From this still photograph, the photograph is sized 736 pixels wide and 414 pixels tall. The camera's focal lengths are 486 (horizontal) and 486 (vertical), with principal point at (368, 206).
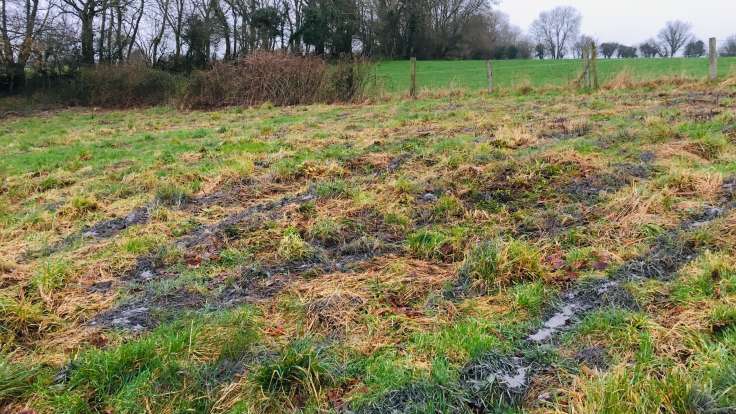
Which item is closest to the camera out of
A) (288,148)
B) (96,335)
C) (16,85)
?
(96,335)

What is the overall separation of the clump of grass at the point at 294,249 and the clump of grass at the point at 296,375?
1.49m

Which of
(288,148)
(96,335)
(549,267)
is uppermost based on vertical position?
(288,148)

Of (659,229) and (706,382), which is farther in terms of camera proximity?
(659,229)

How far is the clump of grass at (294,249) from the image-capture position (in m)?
3.94

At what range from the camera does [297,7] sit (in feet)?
119

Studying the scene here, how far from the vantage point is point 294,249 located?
399cm

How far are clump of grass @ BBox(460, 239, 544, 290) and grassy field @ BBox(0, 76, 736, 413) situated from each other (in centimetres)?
2

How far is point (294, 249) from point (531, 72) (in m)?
27.3

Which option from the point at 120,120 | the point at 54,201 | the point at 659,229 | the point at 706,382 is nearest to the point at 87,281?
the point at 54,201

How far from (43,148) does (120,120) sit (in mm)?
6342

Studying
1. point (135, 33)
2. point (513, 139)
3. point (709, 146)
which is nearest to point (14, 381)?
point (513, 139)

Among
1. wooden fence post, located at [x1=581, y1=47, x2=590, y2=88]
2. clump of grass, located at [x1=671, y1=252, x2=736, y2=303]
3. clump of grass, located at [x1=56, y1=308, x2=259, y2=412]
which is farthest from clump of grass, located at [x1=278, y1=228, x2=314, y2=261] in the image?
wooden fence post, located at [x1=581, y1=47, x2=590, y2=88]

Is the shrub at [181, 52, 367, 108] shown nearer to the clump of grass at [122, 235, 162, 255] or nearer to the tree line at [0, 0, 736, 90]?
the tree line at [0, 0, 736, 90]

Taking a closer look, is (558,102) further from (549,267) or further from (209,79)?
(209,79)
